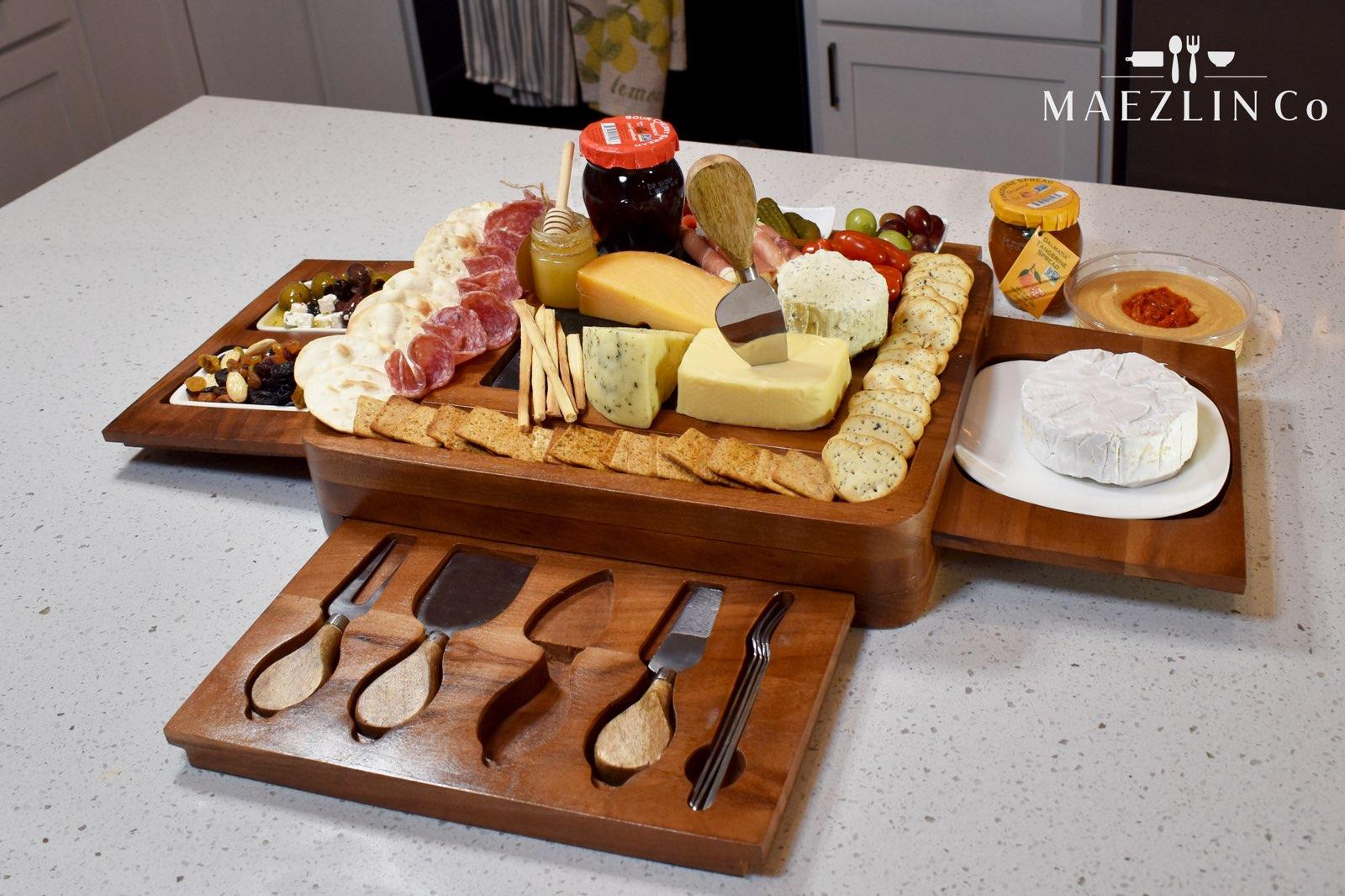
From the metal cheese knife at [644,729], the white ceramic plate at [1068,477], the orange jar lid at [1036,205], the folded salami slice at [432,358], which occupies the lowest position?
the metal cheese knife at [644,729]

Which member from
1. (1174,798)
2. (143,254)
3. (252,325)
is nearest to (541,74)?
(143,254)

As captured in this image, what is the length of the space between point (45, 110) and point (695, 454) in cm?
289

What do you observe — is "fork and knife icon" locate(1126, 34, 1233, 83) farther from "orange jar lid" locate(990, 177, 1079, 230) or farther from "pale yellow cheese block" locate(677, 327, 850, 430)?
"pale yellow cheese block" locate(677, 327, 850, 430)

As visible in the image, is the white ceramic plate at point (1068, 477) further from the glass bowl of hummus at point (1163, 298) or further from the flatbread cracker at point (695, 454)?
the flatbread cracker at point (695, 454)

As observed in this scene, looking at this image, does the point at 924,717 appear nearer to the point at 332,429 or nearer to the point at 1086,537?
the point at 1086,537

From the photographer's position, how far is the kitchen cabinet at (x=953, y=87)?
261 cm

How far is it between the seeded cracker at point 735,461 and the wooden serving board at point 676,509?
0.04 ft

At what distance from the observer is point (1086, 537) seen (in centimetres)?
103

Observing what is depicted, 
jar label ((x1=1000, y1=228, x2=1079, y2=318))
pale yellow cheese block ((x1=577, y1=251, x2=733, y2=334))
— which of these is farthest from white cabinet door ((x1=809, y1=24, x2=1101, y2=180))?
pale yellow cheese block ((x1=577, y1=251, x2=733, y2=334))

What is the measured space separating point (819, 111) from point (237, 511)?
2.07 meters

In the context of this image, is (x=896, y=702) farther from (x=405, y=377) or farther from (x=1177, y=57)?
(x=1177, y=57)

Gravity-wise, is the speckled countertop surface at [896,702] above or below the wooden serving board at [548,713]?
below

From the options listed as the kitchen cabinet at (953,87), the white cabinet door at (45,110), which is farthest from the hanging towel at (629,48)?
the white cabinet door at (45,110)

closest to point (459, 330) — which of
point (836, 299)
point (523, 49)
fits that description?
point (836, 299)
